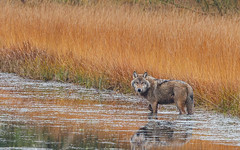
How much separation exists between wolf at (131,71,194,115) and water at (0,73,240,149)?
179 millimetres

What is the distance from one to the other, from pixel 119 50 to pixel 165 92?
389 centimetres

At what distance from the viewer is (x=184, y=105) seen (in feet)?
30.8

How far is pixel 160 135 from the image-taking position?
289 inches

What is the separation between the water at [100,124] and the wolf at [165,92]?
0.18m

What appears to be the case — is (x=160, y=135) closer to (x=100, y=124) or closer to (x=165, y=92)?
(x=100, y=124)

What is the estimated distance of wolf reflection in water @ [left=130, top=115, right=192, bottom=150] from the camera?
675 cm

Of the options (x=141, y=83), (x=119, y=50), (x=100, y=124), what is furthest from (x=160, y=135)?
(x=119, y=50)

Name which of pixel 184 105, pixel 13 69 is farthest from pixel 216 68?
pixel 13 69

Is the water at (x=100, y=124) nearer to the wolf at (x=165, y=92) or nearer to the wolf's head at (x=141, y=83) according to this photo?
the wolf at (x=165, y=92)

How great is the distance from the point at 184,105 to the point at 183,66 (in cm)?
238

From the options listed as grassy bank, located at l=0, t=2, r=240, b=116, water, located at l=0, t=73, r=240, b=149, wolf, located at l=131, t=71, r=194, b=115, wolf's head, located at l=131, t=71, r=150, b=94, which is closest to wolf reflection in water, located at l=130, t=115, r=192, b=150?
water, located at l=0, t=73, r=240, b=149

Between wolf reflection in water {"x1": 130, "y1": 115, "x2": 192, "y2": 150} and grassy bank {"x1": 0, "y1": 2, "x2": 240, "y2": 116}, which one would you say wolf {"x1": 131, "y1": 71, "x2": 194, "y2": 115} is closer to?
grassy bank {"x1": 0, "y1": 2, "x2": 240, "y2": 116}

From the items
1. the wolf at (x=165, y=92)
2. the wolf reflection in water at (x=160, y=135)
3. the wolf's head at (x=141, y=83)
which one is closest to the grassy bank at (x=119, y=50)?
the wolf at (x=165, y=92)

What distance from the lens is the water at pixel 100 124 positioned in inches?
265
